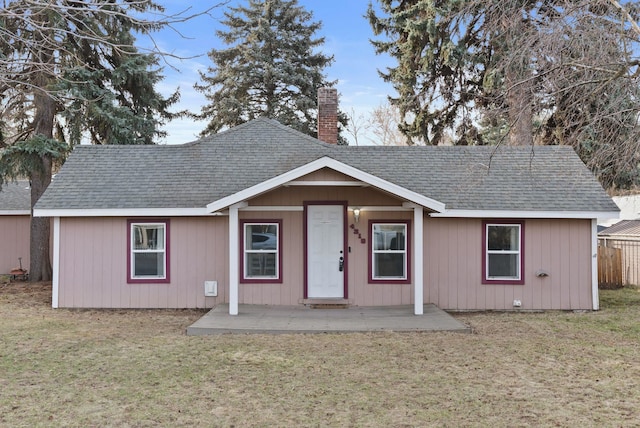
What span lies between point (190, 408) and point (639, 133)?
8.55 m

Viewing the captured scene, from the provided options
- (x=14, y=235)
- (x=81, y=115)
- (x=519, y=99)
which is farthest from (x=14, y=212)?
(x=519, y=99)

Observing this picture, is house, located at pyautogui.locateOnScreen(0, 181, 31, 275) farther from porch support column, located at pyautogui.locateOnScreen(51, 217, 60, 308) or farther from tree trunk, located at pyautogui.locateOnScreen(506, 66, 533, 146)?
tree trunk, located at pyautogui.locateOnScreen(506, 66, 533, 146)

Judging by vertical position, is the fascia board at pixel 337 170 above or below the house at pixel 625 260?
above

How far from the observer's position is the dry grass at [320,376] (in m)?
4.97

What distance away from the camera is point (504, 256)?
36.3ft

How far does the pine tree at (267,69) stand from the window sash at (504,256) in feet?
54.9

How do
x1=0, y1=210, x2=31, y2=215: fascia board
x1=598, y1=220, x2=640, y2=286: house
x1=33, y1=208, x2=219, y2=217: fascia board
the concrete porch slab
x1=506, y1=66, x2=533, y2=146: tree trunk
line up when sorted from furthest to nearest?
x1=0, y1=210, x2=31, y2=215: fascia board
x1=598, y1=220, x2=640, y2=286: house
x1=33, y1=208, x2=219, y2=217: fascia board
the concrete porch slab
x1=506, y1=66, x2=533, y2=146: tree trunk

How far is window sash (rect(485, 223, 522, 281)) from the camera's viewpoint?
11031 mm

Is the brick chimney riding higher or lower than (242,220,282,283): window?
higher

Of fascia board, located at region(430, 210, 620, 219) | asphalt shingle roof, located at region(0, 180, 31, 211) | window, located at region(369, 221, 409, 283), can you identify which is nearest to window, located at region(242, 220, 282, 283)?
window, located at region(369, 221, 409, 283)

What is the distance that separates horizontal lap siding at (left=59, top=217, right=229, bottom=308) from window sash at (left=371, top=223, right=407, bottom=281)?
10.9ft

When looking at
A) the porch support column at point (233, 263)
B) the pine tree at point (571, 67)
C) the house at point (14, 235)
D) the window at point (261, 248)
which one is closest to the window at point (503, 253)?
the pine tree at point (571, 67)

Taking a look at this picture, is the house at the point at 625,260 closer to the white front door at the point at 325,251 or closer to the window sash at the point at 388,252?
the window sash at the point at 388,252

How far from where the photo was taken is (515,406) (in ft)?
17.1
